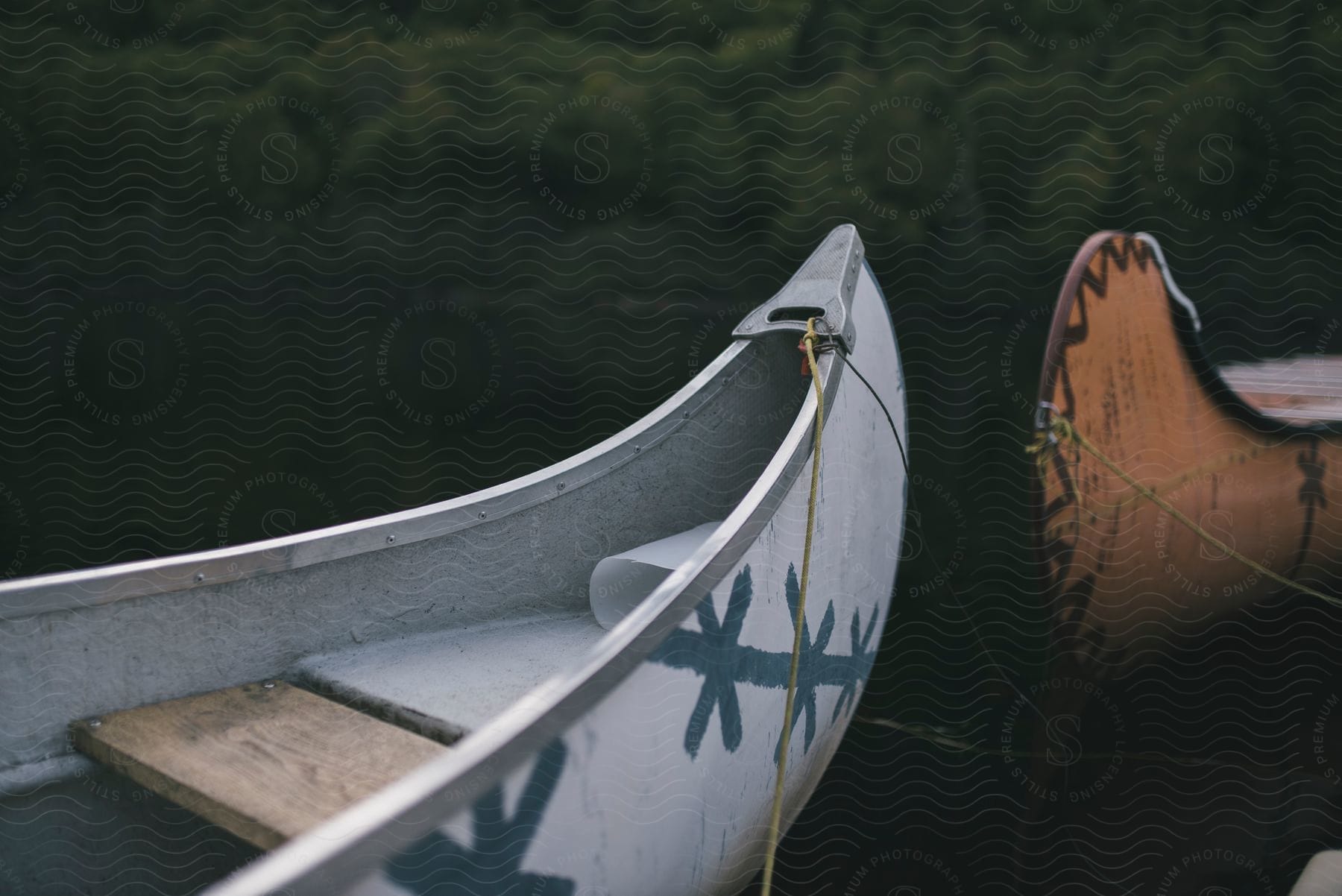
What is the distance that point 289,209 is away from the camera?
5.34 metres

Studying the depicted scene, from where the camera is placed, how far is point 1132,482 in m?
1.76

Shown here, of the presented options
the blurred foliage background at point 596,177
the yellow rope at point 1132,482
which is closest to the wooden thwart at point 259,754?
the yellow rope at point 1132,482

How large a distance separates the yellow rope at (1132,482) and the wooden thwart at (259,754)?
1.03m

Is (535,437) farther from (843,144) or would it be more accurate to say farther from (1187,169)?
(1187,169)

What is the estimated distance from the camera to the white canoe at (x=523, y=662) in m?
0.88

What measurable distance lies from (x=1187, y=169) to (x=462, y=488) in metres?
3.73

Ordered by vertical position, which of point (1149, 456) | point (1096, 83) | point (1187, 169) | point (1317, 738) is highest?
point (1096, 83)

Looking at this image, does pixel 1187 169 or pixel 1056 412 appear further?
pixel 1187 169

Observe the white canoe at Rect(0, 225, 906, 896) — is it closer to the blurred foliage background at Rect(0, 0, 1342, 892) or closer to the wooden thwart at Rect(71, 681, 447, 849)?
the wooden thwart at Rect(71, 681, 447, 849)

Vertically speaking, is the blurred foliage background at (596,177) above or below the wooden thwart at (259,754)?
above

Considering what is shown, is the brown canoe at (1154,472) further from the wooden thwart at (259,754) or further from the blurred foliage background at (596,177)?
the blurred foliage background at (596,177)

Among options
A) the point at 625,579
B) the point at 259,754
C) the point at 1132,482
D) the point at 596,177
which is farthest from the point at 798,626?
the point at 596,177

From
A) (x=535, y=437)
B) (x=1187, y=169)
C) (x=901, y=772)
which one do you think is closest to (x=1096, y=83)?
(x=1187, y=169)

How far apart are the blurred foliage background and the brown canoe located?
2.55 meters
